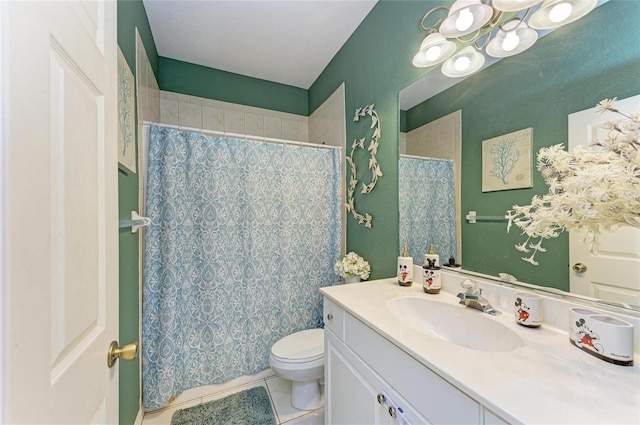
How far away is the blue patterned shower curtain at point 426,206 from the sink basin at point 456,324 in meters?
0.28

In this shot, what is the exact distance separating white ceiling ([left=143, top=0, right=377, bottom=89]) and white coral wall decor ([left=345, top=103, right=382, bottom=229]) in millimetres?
657

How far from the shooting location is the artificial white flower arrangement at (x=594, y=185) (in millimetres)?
607

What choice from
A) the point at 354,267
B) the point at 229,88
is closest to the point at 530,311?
the point at 354,267

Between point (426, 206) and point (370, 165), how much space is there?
508 mm

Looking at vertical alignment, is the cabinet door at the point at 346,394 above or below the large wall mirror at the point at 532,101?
below

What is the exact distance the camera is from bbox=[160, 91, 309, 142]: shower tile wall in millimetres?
2236

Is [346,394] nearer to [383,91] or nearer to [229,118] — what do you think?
[383,91]

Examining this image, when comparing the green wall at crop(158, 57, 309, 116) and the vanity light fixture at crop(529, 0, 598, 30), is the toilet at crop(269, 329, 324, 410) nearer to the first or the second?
the vanity light fixture at crop(529, 0, 598, 30)

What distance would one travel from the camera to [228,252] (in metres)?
1.77

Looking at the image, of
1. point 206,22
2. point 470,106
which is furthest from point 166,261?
point 470,106

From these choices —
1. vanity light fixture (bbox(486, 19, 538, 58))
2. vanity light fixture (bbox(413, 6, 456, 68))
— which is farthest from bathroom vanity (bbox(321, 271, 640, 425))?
vanity light fixture (bbox(413, 6, 456, 68))

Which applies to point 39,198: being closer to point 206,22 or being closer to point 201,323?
point 201,323

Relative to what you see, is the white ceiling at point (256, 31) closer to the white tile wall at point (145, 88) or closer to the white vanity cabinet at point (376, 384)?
the white tile wall at point (145, 88)

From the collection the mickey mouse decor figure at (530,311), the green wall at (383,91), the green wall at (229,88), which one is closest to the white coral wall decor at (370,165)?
the green wall at (383,91)
